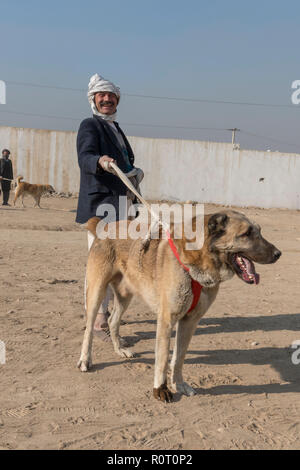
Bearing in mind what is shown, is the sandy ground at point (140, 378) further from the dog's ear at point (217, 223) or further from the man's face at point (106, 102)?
the man's face at point (106, 102)

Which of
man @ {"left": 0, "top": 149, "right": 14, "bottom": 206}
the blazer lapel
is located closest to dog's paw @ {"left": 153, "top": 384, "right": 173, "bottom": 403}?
the blazer lapel

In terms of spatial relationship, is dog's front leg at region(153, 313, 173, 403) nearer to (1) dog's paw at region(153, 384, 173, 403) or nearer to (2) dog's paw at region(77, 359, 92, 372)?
(1) dog's paw at region(153, 384, 173, 403)

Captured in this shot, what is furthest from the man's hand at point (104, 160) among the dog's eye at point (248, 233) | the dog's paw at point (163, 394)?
the dog's paw at point (163, 394)

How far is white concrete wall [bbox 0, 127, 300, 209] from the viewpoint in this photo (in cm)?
2342

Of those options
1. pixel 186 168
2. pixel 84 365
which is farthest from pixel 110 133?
pixel 186 168

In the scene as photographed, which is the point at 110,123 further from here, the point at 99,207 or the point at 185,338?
the point at 185,338

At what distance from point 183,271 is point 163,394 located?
0.94 meters

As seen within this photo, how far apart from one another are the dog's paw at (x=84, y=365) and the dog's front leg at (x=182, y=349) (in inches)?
29.9

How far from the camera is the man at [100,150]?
4.35 metres

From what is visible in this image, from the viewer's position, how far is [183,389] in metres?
3.55

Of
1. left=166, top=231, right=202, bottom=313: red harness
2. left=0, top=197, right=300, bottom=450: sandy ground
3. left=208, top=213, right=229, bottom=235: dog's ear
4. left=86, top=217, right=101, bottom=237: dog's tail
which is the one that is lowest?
left=0, top=197, right=300, bottom=450: sandy ground

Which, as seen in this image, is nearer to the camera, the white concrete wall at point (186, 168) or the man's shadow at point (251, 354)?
the man's shadow at point (251, 354)

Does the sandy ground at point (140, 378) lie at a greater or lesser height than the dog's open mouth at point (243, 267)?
lesser
